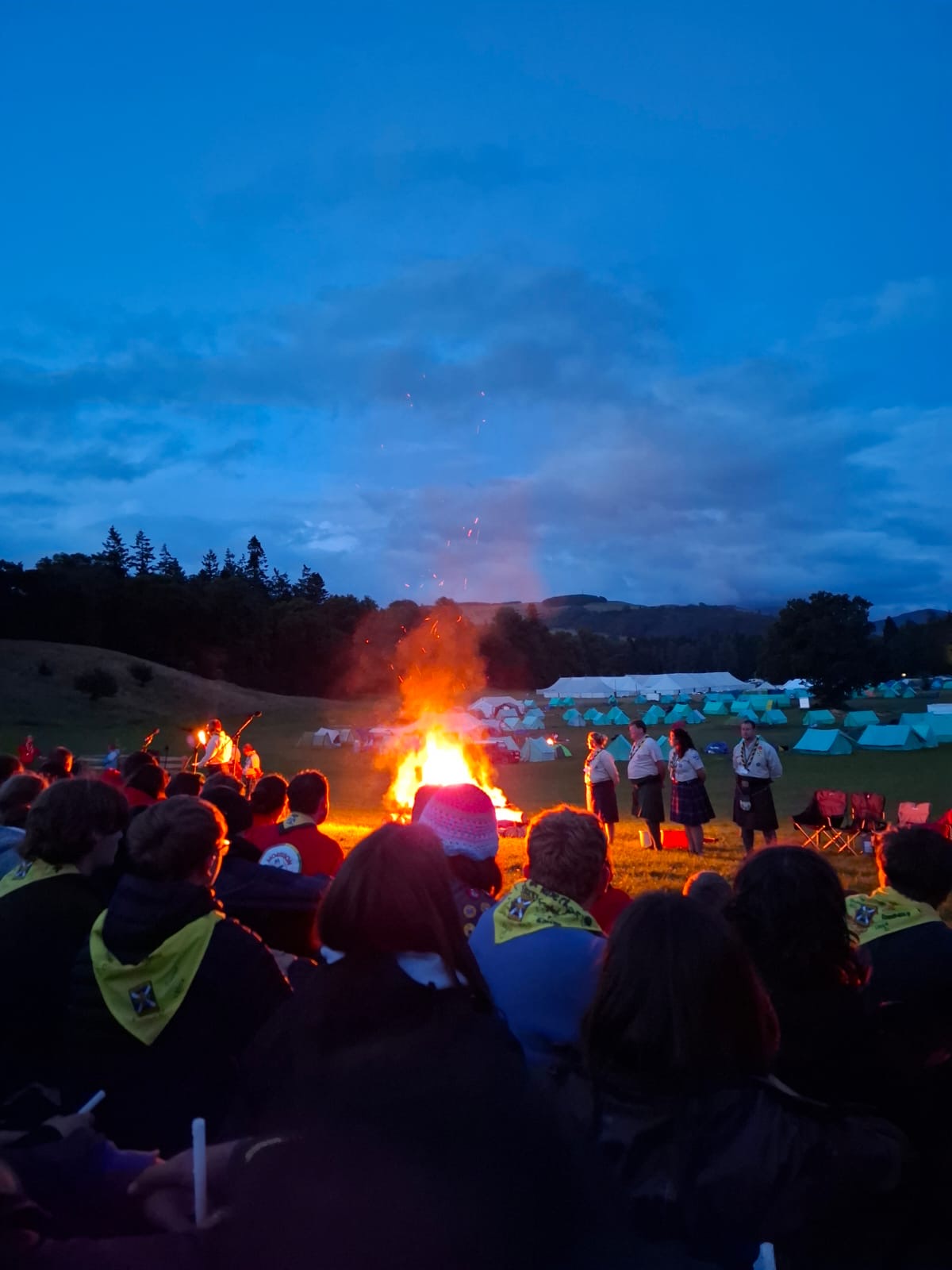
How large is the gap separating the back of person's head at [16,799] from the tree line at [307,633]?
4904 cm

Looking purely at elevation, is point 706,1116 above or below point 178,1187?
above

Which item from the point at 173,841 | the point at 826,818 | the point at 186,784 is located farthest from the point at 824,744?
the point at 173,841

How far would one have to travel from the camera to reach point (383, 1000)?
1.93 meters

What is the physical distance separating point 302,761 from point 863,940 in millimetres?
29201

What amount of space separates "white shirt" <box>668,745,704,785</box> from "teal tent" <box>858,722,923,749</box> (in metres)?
21.4

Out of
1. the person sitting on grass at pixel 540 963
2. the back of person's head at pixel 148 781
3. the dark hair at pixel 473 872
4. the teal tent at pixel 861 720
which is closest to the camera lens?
the person sitting on grass at pixel 540 963

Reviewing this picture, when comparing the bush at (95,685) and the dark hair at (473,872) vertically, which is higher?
the bush at (95,685)

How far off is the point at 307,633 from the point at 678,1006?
7493 cm

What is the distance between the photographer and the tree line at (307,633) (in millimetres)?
51312

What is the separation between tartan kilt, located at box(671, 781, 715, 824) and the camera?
11.2 m

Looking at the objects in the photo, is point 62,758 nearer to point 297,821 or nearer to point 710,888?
point 297,821

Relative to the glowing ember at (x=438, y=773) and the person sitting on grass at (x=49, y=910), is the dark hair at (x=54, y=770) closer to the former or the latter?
the person sitting on grass at (x=49, y=910)

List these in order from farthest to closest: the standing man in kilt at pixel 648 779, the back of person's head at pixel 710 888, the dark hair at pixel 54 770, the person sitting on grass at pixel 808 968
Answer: the standing man in kilt at pixel 648 779 < the dark hair at pixel 54 770 < the back of person's head at pixel 710 888 < the person sitting on grass at pixel 808 968

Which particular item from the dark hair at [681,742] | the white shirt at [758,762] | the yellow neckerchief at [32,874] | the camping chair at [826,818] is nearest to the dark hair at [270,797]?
the yellow neckerchief at [32,874]
